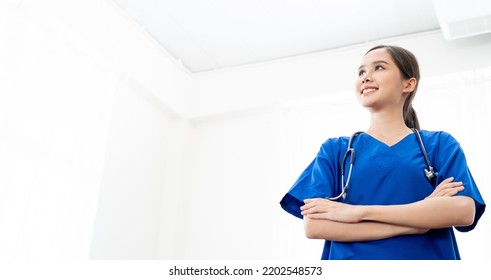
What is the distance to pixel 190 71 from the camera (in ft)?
14.3

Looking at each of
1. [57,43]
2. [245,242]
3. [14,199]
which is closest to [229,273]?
[14,199]

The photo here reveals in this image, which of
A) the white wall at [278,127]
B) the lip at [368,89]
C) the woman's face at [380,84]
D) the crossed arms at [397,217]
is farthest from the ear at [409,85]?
the white wall at [278,127]

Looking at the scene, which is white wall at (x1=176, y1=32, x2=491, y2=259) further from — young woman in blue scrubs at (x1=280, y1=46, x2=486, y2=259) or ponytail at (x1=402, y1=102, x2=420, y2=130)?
young woman in blue scrubs at (x1=280, y1=46, x2=486, y2=259)

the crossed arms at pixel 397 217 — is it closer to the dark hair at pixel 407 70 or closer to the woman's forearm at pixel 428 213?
the woman's forearm at pixel 428 213

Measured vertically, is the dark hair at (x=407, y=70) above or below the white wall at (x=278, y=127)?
below

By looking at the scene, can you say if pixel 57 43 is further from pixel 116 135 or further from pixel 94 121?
pixel 116 135

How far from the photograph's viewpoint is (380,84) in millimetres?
1600

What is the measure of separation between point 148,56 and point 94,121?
2.70 ft

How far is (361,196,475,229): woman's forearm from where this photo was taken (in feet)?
4.22

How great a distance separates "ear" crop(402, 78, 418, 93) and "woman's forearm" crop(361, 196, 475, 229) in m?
0.43

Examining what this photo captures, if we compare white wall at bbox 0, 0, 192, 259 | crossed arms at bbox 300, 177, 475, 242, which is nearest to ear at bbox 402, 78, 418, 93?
crossed arms at bbox 300, 177, 475, 242

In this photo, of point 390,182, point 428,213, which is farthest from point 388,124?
point 428,213

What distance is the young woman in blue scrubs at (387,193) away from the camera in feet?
4.27

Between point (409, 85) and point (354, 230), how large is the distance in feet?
1.73
